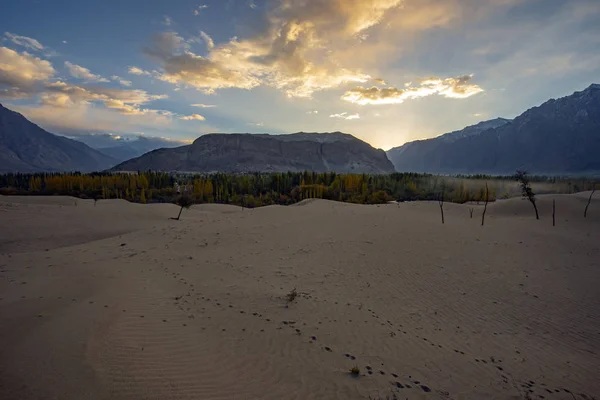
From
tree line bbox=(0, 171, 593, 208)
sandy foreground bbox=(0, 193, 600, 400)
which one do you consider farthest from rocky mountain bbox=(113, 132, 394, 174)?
sandy foreground bbox=(0, 193, 600, 400)

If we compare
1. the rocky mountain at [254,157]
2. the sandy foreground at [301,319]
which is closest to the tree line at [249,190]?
the sandy foreground at [301,319]

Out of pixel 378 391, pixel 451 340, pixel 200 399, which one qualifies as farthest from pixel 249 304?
pixel 451 340

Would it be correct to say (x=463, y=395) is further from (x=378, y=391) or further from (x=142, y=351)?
(x=142, y=351)

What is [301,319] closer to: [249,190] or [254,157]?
[249,190]

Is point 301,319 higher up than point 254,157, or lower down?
lower down

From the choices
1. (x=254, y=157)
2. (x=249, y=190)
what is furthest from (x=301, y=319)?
(x=254, y=157)

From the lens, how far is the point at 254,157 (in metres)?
175

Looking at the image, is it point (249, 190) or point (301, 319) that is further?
point (249, 190)

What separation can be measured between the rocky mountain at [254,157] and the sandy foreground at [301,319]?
15122 centimetres

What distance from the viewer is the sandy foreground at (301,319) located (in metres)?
5.08

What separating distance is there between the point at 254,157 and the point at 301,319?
564 ft

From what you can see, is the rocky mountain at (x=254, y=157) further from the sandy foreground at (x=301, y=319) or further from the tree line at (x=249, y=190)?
the sandy foreground at (x=301, y=319)

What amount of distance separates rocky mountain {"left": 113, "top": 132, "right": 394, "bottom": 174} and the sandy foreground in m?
151

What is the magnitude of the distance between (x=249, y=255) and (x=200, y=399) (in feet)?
29.9
